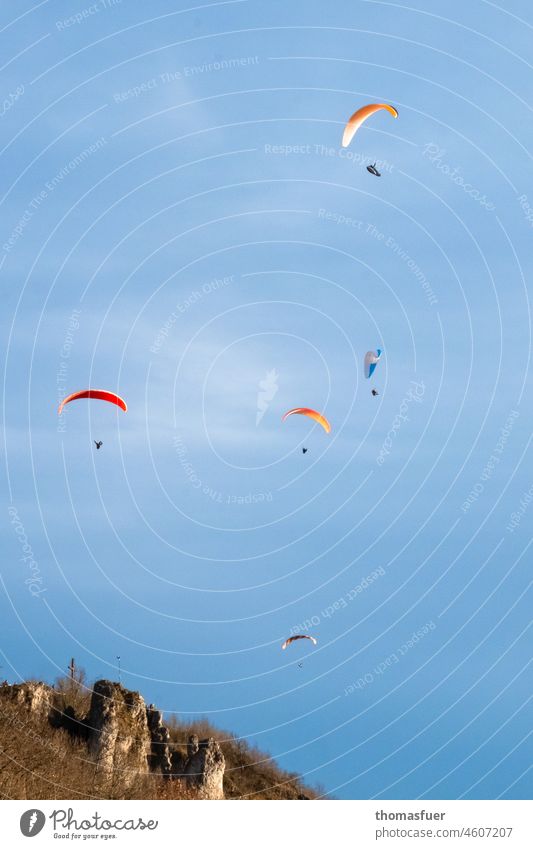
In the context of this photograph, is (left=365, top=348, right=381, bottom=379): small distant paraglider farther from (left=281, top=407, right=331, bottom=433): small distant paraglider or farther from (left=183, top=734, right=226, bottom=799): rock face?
(left=183, top=734, right=226, bottom=799): rock face

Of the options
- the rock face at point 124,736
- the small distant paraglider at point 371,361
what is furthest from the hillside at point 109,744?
the small distant paraglider at point 371,361

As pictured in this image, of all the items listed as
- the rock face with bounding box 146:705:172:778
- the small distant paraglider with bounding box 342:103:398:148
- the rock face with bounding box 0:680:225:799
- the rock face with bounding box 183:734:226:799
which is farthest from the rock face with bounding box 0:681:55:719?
the small distant paraglider with bounding box 342:103:398:148

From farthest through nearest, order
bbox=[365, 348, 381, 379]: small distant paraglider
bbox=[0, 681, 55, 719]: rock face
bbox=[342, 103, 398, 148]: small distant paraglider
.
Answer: bbox=[0, 681, 55, 719]: rock face < bbox=[365, 348, 381, 379]: small distant paraglider < bbox=[342, 103, 398, 148]: small distant paraglider

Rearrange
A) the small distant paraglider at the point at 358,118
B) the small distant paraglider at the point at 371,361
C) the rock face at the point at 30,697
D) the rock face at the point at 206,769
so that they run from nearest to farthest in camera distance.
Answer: the small distant paraglider at the point at 358,118 → the small distant paraglider at the point at 371,361 → the rock face at the point at 30,697 → the rock face at the point at 206,769

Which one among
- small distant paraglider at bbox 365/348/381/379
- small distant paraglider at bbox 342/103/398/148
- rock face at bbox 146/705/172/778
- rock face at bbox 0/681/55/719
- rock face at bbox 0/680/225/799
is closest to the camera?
small distant paraglider at bbox 342/103/398/148

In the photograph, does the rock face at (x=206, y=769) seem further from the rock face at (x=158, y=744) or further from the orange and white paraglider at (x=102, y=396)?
the orange and white paraglider at (x=102, y=396)
